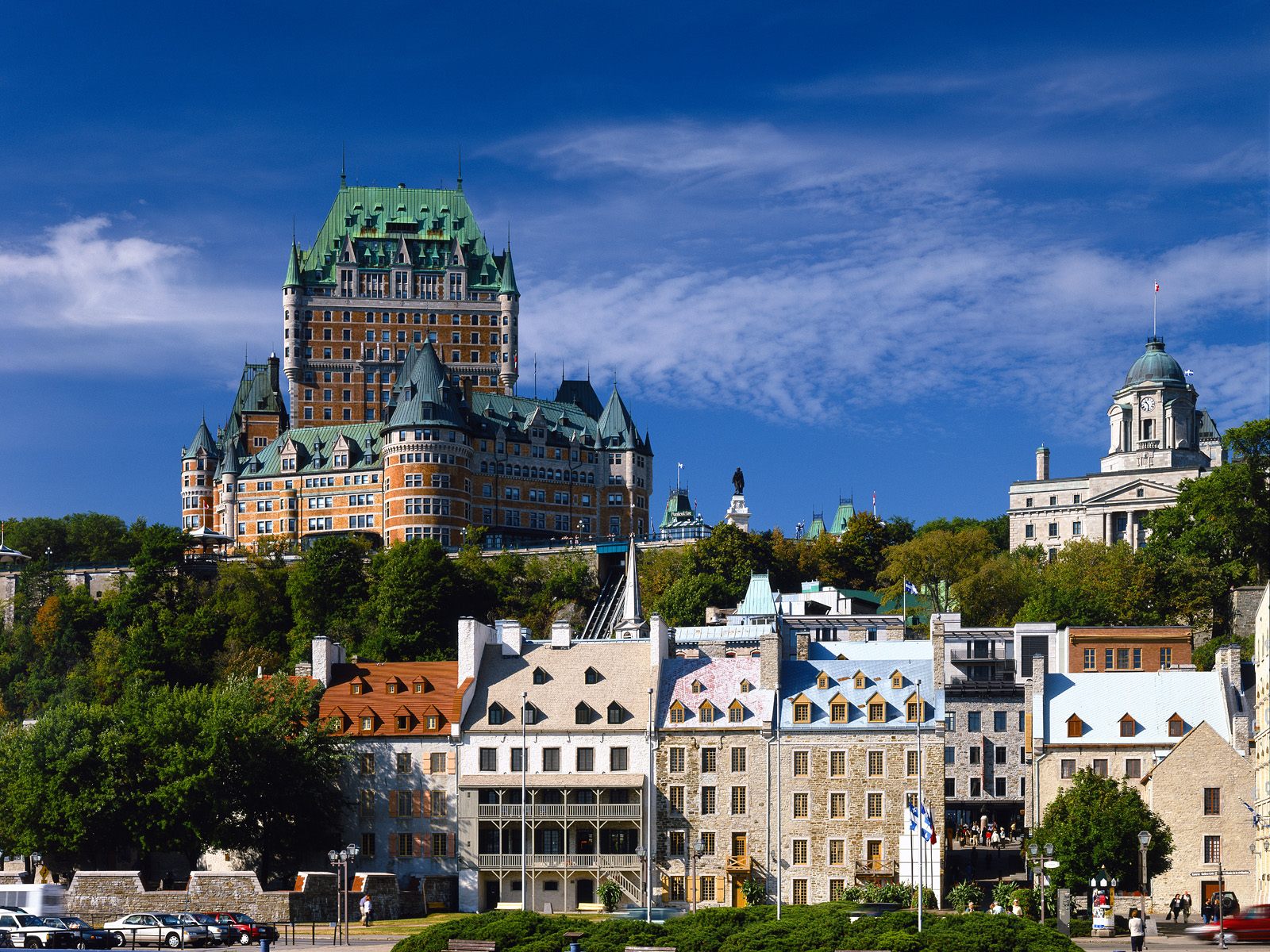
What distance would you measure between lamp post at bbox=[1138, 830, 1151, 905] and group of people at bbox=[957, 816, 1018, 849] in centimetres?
1397

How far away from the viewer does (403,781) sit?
3986 inches

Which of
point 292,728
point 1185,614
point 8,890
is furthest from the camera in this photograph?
point 1185,614

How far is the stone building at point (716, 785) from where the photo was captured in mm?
97062

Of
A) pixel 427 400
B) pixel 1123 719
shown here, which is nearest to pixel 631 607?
pixel 1123 719

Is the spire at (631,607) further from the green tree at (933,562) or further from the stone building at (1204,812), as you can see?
the stone building at (1204,812)

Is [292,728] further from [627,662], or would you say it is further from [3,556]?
[3,556]

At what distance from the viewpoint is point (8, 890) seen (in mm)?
78062

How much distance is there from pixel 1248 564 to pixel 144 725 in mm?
76636

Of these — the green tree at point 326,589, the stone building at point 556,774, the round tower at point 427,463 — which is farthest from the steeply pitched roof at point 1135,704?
the round tower at point 427,463

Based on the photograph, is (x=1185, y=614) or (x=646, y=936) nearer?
(x=646, y=936)

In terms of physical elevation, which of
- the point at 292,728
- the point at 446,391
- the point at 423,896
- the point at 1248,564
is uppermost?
the point at 446,391

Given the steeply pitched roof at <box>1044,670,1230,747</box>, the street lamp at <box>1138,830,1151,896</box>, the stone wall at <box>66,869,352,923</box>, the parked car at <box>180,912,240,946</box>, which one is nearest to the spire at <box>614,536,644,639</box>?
the steeply pitched roof at <box>1044,670,1230,747</box>

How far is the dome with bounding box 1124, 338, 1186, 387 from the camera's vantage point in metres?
→ 184

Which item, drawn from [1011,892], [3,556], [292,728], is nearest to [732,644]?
[292,728]
